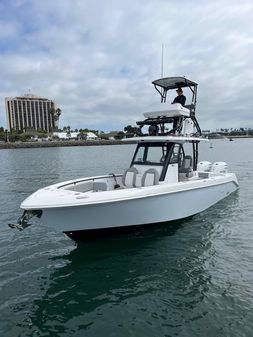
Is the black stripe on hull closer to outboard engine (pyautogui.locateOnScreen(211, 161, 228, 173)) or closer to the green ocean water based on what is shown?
the green ocean water

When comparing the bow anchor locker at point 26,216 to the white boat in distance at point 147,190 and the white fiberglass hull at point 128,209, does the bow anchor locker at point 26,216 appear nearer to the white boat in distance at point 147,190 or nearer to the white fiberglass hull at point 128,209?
the white boat in distance at point 147,190

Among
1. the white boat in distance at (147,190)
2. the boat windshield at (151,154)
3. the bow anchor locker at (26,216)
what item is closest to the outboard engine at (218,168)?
the white boat in distance at (147,190)

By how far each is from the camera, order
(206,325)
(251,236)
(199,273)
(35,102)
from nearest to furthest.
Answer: (206,325), (199,273), (251,236), (35,102)

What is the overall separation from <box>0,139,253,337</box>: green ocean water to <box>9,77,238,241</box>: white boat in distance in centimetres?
63

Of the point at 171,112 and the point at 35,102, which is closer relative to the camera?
the point at 171,112

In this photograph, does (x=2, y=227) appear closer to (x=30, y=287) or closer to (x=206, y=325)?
(x=30, y=287)

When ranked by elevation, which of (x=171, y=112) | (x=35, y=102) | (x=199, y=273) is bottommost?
(x=199, y=273)

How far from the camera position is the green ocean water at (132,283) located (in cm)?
530

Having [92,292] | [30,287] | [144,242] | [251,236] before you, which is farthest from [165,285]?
[251,236]

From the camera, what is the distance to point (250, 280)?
22.1 ft

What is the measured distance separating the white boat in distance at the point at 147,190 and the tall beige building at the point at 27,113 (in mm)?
181465

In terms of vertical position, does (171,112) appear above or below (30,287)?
above

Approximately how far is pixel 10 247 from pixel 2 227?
2.20 m

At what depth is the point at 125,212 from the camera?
8.11 metres
